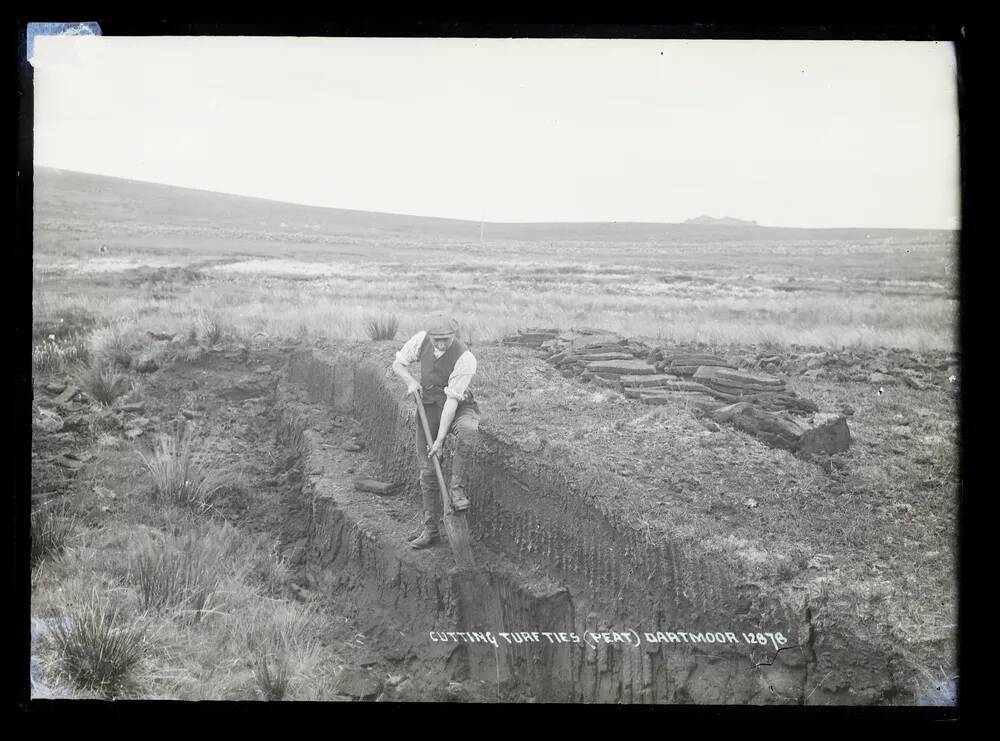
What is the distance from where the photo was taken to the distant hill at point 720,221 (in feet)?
16.8

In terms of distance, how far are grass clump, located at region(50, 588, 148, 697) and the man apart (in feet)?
5.72

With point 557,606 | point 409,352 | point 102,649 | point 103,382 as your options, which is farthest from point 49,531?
point 557,606

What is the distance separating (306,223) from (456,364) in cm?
140

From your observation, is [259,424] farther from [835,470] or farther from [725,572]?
[835,470]

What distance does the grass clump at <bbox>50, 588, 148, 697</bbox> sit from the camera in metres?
4.70

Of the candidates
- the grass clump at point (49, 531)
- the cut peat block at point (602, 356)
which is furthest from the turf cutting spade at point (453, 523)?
the grass clump at point (49, 531)

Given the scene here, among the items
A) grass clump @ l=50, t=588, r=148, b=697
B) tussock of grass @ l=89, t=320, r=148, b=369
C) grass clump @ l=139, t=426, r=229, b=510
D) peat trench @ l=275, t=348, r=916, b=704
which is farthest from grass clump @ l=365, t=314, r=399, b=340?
grass clump @ l=50, t=588, r=148, b=697

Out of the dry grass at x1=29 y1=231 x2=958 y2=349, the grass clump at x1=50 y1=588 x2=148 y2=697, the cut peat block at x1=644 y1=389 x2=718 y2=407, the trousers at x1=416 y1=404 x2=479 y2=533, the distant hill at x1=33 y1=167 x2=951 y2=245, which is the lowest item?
the grass clump at x1=50 y1=588 x2=148 y2=697

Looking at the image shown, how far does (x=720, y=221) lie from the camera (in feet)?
16.9

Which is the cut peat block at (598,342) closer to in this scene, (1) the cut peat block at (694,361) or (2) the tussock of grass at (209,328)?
(1) the cut peat block at (694,361)

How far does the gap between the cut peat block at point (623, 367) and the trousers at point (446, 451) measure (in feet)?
2.72

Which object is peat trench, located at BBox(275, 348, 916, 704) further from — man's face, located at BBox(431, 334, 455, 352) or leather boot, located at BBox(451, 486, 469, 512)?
man's face, located at BBox(431, 334, 455, 352)

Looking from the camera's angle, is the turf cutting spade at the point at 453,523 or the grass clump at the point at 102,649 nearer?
the grass clump at the point at 102,649

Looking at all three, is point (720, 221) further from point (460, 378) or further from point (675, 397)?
point (460, 378)
